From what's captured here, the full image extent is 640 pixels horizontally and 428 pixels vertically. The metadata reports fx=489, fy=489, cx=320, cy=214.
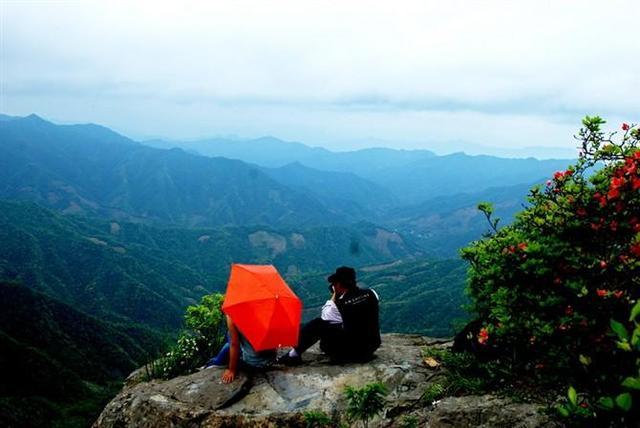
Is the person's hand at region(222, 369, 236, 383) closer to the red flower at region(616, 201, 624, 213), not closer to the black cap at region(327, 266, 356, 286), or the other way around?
the black cap at region(327, 266, 356, 286)

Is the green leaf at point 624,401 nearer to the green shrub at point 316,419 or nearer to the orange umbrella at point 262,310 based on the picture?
the green shrub at point 316,419

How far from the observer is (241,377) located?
8.32 meters

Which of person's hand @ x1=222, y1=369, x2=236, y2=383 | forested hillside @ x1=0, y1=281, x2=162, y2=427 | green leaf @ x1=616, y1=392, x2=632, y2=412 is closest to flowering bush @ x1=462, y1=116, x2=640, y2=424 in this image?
green leaf @ x1=616, y1=392, x2=632, y2=412

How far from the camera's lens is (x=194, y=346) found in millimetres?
10156

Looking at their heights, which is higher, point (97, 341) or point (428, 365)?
point (428, 365)

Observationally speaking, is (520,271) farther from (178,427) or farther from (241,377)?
(178,427)

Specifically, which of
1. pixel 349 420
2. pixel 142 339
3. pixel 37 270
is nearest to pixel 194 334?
pixel 349 420

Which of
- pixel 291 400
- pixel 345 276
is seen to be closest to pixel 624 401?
pixel 291 400

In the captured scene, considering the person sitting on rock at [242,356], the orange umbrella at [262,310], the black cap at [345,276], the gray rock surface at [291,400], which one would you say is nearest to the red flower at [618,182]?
the gray rock surface at [291,400]

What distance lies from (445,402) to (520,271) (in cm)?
214

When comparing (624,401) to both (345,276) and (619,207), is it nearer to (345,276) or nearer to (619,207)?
(619,207)

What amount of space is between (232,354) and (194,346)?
222 centimetres

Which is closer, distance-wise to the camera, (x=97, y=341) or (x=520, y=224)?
(x=520, y=224)

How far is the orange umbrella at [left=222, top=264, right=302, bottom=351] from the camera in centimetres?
810
